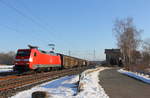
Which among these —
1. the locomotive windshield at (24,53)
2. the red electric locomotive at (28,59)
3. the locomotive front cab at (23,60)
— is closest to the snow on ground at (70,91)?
the locomotive front cab at (23,60)

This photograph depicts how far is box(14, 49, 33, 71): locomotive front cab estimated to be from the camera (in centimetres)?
2558

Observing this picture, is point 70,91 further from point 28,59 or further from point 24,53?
point 24,53

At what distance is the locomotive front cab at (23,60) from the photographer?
83.9ft

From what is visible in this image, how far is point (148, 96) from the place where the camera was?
11.4 metres

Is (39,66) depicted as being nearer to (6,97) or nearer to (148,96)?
(6,97)

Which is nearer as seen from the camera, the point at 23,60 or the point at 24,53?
the point at 23,60

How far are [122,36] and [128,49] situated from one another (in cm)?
366

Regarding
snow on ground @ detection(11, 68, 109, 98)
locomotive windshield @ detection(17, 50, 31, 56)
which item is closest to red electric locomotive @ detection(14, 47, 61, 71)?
locomotive windshield @ detection(17, 50, 31, 56)

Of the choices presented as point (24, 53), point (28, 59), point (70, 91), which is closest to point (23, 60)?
point (28, 59)

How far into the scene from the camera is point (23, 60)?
Result: 85.5 ft

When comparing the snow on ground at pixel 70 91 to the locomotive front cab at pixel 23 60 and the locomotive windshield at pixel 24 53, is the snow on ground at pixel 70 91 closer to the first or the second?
the locomotive front cab at pixel 23 60

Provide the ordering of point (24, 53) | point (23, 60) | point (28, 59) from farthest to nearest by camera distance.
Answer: point (24, 53) < point (23, 60) < point (28, 59)

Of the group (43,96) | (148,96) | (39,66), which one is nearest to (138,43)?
(39,66)

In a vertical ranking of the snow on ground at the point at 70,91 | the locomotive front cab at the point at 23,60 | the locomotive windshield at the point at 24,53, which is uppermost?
the locomotive windshield at the point at 24,53
